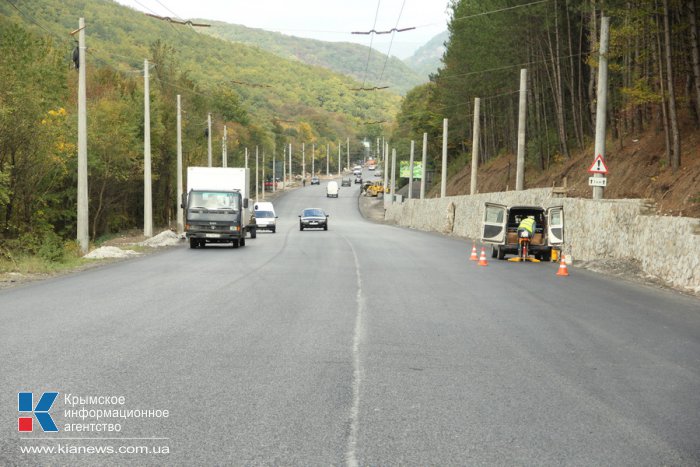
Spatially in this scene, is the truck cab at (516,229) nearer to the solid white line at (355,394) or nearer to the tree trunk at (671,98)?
the tree trunk at (671,98)

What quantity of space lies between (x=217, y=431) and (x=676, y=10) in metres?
31.6

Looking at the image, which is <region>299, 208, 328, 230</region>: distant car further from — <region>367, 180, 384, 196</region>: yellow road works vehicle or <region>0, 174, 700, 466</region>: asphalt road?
<region>367, 180, 384, 196</region>: yellow road works vehicle

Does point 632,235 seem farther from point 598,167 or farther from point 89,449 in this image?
point 89,449

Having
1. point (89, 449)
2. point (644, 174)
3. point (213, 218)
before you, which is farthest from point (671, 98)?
point (89, 449)

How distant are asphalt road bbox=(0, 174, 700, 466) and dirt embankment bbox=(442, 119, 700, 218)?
14.0 meters

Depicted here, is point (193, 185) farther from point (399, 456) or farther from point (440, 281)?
point (399, 456)

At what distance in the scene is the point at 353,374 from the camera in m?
8.05

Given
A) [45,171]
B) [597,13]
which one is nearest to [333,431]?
[45,171]

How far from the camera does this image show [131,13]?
547 ft

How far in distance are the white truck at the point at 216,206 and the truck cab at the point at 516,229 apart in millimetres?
11219

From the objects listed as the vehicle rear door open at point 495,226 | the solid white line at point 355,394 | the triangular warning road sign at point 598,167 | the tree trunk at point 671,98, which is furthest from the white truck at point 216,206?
the solid white line at point 355,394

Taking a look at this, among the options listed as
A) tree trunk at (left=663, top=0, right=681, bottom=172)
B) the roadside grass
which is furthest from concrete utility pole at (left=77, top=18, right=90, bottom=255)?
tree trunk at (left=663, top=0, right=681, bottom=172)

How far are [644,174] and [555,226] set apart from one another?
11073mm

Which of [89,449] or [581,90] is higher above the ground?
[581,90]
